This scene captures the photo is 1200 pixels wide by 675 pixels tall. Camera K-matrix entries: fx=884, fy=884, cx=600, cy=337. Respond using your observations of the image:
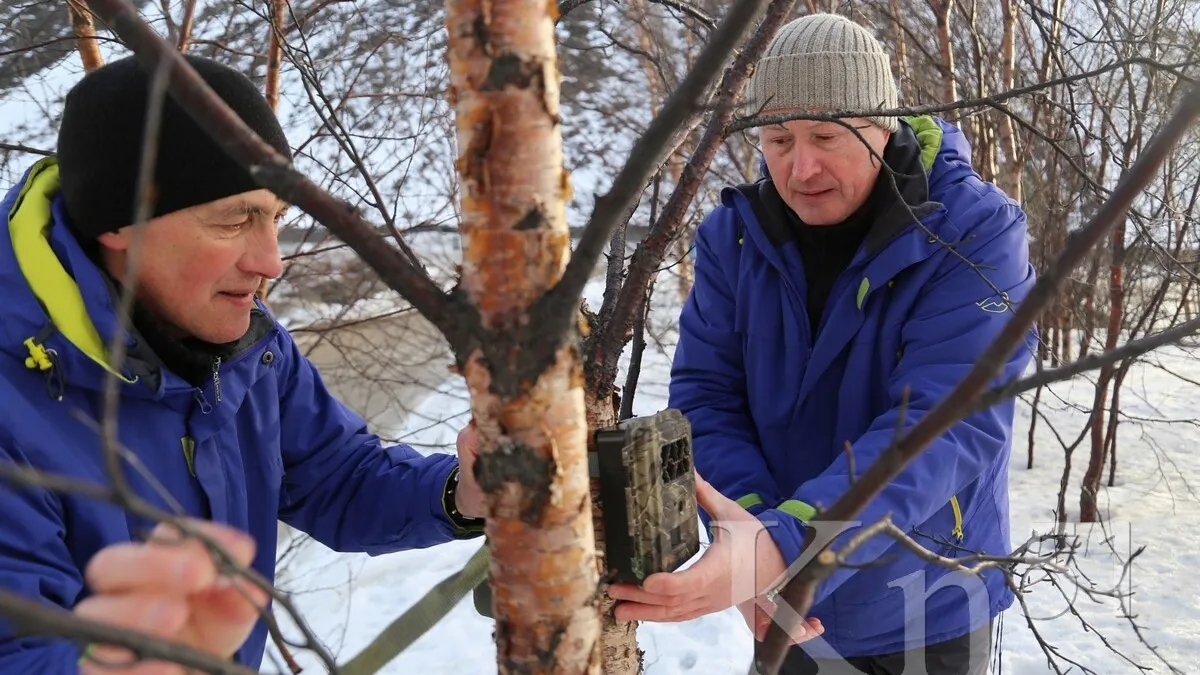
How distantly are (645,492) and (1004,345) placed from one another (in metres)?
0.63

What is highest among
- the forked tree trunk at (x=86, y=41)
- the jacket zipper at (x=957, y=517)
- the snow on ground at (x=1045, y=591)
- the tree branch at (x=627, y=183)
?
the forked tree trunk at (x=86, y=41)

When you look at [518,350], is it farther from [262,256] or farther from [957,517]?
[957,517]

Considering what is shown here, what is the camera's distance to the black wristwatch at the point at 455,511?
1619 millimetres

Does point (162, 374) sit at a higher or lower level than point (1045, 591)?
higher

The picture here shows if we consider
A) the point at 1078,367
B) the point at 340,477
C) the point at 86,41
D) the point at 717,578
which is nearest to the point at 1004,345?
the point at 1078,367

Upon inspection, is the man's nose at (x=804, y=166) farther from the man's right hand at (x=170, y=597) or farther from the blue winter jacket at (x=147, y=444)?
the man's right hand at (x=170, y=597)

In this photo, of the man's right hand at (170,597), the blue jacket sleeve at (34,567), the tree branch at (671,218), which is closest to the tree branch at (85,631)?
the man's right hand at (170,597)

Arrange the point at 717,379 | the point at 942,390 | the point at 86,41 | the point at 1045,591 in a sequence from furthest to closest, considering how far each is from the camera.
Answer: the point at 1045,591 → the point at 86,41 → the point at 717,379 → the point at 942,390

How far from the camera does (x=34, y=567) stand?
3.58 ft

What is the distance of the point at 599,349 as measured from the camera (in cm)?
144

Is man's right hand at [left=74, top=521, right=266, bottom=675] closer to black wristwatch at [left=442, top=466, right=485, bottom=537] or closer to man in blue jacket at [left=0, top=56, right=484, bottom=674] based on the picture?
man in blue jacket at [left=0, top=56, right=484, bottom=674]

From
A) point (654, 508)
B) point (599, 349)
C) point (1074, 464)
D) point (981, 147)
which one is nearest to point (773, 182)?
point (599, 349)

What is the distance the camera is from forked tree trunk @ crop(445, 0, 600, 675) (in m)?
0.75

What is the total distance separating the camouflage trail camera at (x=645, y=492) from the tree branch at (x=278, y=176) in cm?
41
